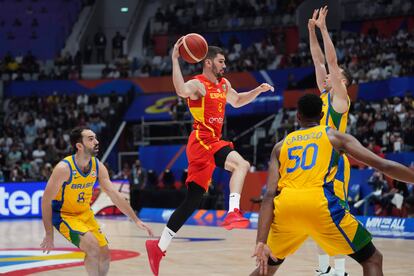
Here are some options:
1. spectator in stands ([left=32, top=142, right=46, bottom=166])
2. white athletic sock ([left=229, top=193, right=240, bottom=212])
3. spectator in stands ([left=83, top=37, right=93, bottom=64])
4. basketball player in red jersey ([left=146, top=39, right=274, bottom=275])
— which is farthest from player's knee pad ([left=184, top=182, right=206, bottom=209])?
spectator in stands ([left=83, top=37, right=93, bottom=64])

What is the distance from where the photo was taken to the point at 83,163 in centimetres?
746

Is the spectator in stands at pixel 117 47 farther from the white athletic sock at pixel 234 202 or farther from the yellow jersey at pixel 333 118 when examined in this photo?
the yellow jersey at pixel 333 118

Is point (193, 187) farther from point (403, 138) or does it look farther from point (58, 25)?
point (58, 25)

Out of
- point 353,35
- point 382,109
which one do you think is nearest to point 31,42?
point 353,35

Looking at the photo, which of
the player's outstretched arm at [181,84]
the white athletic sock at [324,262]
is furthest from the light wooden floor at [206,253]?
the player's outstretched arm at [181,84]

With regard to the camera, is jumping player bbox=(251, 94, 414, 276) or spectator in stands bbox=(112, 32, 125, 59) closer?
jumping player bbox=(251, 94, 414, 276)

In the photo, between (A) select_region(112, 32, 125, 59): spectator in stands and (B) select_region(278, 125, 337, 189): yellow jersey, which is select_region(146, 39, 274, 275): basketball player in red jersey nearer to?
(B) select_region(278, 125, 337, 189): yellow jersey

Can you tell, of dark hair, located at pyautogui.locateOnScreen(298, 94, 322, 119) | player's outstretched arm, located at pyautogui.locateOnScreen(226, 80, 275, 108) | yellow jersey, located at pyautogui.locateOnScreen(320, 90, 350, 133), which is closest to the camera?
dark hair, located at pyautogui.locateOnScreen(298, 94, 322, 119)

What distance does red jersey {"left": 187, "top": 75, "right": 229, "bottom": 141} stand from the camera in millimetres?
8039

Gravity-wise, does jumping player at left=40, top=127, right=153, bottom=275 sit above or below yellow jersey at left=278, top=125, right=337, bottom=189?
below

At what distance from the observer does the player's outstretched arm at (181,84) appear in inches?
302

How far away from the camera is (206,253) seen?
438 inches

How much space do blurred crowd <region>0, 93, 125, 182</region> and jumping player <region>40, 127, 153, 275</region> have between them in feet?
54.7

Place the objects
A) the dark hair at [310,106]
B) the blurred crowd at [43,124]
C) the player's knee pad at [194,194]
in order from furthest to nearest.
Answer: the blurred crowd at [43,124]
the player's knee pad at [194,194]
the dark hair at [310,106]
